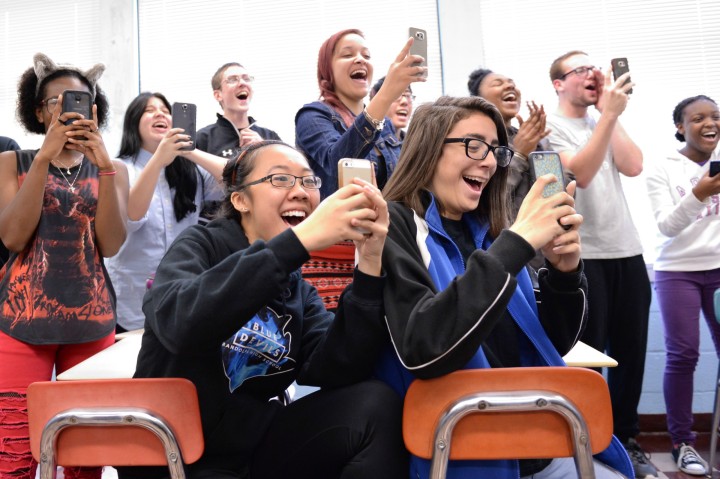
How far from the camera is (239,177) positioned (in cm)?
174

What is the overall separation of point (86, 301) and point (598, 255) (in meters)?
2.24

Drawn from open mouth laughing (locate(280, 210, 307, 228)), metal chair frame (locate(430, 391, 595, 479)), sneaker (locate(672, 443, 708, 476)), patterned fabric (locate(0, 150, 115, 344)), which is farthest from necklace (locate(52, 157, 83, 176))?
sneaker (locate(672, 443, 708, 476))

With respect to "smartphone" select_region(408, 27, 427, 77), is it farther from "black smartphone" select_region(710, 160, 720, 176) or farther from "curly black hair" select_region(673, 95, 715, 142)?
"curly black hair" select_region(673, 95, 715, 142)

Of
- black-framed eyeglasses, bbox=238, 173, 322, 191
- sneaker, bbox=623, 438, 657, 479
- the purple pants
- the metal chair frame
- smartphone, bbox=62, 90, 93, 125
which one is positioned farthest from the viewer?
the purple pants

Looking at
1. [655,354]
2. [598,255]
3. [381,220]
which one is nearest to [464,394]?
[381,220]

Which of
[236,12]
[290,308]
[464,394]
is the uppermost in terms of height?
[236,12]

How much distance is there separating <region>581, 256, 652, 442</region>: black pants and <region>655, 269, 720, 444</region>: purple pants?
291 mm

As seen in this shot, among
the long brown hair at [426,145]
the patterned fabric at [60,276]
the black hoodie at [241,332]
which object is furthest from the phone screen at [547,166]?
the patterned fabric at [60,276]

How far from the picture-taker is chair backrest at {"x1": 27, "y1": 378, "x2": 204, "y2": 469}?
1.35 metres

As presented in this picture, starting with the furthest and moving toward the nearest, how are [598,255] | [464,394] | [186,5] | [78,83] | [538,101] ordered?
1. [186,5]
2. [538,101]
3. [598,255]
4. [78,83]
5. [464,394]

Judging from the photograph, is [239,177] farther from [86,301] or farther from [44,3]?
[44,3]

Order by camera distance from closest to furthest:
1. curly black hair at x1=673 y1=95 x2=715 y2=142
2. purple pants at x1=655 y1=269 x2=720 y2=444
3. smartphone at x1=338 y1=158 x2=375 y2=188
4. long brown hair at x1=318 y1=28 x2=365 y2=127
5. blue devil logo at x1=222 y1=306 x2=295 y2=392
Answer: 1. smartphone at x1=338 y1=158 x2=375 y2=188
2. blue devil logo at x1=222 y1=306 x2=295 y2=392
3. long brown hair at x1=318 y1=28 x2=365 y2=127
4. purple pants at x1=655 y1=269 x2=720 y2=444
5. curly black hair at x1=673 y1=95 x2=715 y2=142

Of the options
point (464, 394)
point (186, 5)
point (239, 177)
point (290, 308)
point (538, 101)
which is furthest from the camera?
point (186, 5)

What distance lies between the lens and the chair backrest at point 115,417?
4.42 feet
